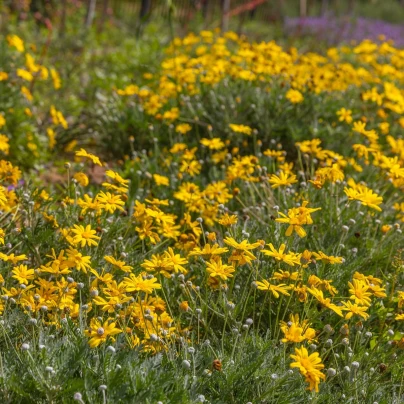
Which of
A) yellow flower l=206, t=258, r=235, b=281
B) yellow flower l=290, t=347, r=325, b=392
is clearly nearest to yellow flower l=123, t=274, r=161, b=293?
yellow flower l=206, t=258, r=235, b=281

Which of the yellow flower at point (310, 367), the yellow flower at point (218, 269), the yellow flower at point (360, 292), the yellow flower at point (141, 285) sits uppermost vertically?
the yellow flower at point (218, 269)

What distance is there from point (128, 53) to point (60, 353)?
7.23 m

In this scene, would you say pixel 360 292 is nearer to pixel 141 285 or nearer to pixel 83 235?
pixel 141 285

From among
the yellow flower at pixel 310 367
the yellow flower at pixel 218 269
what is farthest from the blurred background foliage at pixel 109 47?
the yellow flower at pixel 310 367

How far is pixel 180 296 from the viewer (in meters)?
2.94

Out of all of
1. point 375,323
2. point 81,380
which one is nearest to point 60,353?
point 81,380

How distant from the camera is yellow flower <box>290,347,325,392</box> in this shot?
199 cm

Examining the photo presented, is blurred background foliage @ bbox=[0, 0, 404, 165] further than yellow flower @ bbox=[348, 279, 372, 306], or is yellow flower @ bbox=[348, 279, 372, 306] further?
blurred background foliage @ bbox=[0, 0, 404, 165]

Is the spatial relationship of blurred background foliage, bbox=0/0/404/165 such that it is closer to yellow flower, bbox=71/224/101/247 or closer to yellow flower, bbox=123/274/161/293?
yellow flower, bbox=71/224/101/247

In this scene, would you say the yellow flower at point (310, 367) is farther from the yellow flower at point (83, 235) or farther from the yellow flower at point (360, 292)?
the yellow flower at point (83, 235)

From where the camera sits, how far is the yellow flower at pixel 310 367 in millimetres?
1987

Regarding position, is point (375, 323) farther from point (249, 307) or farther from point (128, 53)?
point (128, 53)

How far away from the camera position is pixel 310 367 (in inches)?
79.5

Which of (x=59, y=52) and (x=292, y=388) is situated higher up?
(x=59, y=52)
